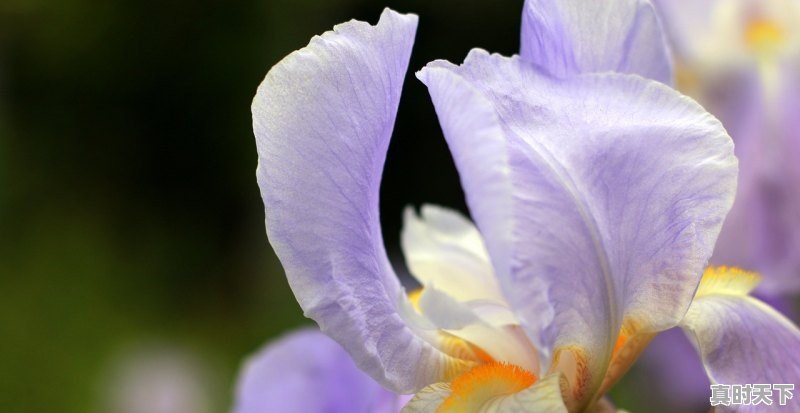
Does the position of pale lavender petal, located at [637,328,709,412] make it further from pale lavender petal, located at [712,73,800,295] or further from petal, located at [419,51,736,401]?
petal, located at [419,51,736,401]

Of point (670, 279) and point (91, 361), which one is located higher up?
point (670, 279)

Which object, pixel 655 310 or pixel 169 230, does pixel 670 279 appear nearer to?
pixel 655 310

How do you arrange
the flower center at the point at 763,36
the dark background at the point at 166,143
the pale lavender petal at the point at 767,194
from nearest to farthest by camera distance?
the pale lavender petal at the point at 767,194 → the flower center at the point at 763,36 → the dark background at the point at 166,143

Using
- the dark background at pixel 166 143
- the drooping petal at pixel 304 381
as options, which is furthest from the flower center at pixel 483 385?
the dark background at pixel 166 143

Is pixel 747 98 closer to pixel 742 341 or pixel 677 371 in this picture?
pixel 677 371

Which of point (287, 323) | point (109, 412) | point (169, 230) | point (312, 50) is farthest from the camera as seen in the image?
point (169, 230)

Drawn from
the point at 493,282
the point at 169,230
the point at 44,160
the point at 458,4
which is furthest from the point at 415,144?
the point at 493,282

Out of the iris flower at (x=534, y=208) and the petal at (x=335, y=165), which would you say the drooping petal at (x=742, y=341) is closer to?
the iris flower at (x=534, y=208)
